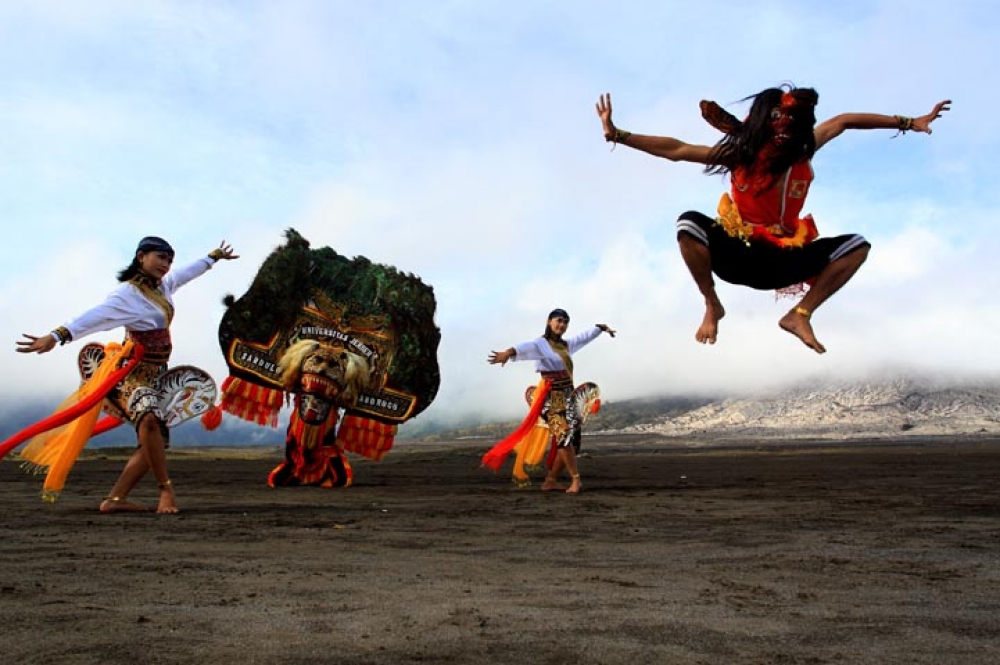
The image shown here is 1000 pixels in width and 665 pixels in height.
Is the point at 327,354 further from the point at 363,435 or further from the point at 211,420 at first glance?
the point at 211,420

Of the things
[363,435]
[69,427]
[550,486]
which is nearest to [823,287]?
[69,427]

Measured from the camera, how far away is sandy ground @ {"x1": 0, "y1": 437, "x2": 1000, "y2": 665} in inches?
138

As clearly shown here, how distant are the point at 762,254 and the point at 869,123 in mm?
653

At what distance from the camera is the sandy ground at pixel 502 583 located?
11.5 ft

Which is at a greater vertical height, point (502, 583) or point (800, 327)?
point (800, 327)

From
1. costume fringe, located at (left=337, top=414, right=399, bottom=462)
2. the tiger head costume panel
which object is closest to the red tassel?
the tiger head costume panel

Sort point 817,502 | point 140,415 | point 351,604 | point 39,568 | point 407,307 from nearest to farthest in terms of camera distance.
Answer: point 351,604 → point 39,568 → point 140,415 → point 817,502 → point 407,307

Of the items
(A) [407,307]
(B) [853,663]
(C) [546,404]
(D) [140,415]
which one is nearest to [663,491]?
(C) [546,404]

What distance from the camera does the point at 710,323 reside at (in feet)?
13.4

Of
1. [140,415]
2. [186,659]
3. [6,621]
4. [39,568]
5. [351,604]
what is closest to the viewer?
[186,659]

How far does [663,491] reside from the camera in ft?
39.7

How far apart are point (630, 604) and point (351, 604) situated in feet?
3.84

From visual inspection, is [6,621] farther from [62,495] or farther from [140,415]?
[62,495]

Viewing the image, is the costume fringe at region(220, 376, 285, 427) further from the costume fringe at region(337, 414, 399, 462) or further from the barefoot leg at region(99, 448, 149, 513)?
the barefoot leg at region(99, 448, 149, 513)
